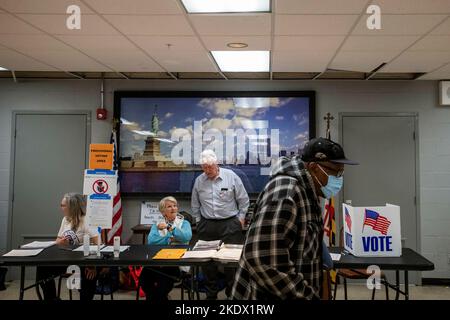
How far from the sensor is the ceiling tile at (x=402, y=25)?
2.97 metres

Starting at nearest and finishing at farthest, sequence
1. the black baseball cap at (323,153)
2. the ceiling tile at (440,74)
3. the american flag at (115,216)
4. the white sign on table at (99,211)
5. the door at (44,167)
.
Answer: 1. the black baseball cap at (323,153)
2. the white sign on table at (99,211)
3. the ceiling tile at (440,74)
4. the american flag at (115,216)
5. the door at (44,167)

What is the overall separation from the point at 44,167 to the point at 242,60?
2.92 m

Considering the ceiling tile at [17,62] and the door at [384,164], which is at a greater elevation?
the ceiling tile at [17,62]

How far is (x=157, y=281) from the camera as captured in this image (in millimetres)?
3779

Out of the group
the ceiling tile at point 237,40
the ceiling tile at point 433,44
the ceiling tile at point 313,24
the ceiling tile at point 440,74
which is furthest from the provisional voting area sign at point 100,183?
the ceiling tile at point 440,74

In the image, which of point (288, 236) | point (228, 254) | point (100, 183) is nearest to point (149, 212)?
point (100, 183)

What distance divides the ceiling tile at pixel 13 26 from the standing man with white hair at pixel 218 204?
2.09m

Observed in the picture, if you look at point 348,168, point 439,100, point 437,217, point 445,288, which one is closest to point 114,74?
point 348,168

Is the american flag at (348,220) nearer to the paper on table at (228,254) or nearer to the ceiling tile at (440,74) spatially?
the paper on table at (228,254)

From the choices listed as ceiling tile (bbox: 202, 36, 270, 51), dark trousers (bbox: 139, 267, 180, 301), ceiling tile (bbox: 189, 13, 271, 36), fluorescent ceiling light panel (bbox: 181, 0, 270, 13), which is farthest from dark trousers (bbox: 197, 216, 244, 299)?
fluorescent ceiling light panel (bbox: 181, 0, 270, 13)

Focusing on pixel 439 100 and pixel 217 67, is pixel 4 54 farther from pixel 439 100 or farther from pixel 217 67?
pixel 439 100

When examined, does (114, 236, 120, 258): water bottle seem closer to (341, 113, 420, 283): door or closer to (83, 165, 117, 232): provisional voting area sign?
(83, 165, 117, 232): provisional voting area sign

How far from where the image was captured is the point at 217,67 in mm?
4809

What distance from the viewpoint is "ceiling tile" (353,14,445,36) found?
2971 millimetres
